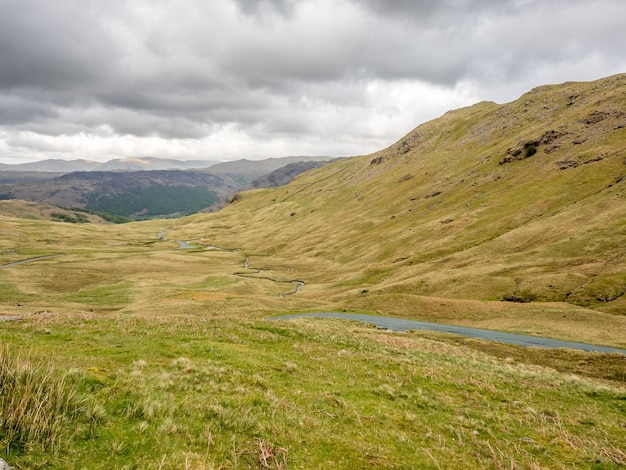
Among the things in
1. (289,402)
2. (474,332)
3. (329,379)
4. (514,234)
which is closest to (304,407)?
(289,402)

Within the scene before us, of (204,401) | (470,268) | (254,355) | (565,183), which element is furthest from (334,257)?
(204,401)

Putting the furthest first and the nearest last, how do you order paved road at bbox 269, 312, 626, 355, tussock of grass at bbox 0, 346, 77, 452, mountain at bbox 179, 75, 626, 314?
mountain at bbox 179, 75, 626, 314 < paved road at bbox 269, 312, 626, 355 < tussock of grass at bbox 0, 346, 77, 452

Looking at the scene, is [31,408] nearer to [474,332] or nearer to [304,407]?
[304,407]

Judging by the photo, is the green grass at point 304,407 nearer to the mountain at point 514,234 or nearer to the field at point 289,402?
the field at point 289,402

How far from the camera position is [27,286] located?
9862 cm

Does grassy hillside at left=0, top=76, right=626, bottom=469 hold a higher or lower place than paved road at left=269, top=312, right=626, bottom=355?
higher

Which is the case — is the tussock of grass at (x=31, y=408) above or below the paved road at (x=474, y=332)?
above

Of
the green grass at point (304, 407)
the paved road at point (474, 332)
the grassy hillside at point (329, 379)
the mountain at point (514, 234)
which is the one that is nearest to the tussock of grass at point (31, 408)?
the grassy hillside at point (329, 379)

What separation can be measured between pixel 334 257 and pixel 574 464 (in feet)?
482

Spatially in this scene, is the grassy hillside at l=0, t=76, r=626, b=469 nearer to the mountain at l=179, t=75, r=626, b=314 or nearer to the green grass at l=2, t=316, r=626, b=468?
the green grass at l=2, t=316, r=626, b=468

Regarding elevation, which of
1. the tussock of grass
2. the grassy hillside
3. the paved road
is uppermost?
the tussock of grass

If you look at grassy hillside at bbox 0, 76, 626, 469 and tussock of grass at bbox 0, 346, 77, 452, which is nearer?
tussock of grass at bbox 0, 346, 77, 452

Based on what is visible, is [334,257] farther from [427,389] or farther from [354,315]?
[427,389]

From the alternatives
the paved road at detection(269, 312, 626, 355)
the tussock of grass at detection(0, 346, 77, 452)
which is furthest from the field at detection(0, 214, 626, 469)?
the paved road at detection(269, 312, 626, 355)
